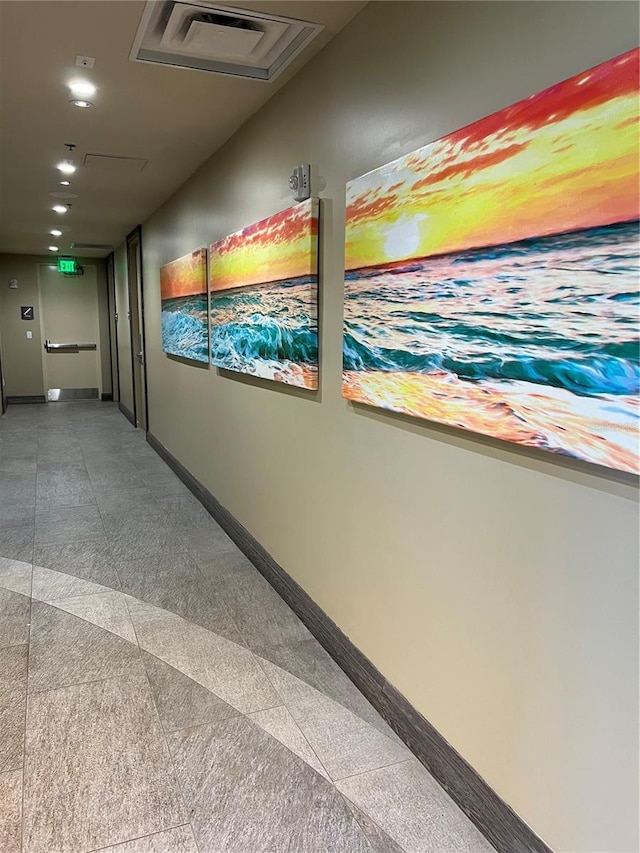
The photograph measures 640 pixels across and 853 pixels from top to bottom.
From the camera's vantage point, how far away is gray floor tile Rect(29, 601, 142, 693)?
258cm

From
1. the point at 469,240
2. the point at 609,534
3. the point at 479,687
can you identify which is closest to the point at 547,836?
the point at 479,687

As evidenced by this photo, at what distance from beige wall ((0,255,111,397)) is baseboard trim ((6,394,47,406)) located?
0.11 feet

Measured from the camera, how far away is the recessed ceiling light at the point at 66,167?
4508 mm

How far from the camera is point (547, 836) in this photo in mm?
1601

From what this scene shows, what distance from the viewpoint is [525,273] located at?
4.96 ft

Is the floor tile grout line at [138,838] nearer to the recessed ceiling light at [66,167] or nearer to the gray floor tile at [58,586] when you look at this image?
the gray floor tile at [58,586]

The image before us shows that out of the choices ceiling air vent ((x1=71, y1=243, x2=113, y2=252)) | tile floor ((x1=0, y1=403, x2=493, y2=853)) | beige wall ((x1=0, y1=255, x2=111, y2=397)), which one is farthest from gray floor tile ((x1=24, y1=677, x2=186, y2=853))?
beige wall ((x1=0, y1=255, x2=111, y2=397))

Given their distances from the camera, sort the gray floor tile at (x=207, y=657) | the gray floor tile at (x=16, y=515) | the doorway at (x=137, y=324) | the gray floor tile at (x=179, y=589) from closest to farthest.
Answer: the gray floor tile at (x=207, y=657) → the gray floor tile at (x=179, y=589) → the gray floor tile at (x=16, y=515) → the doorway at (x=137, y=324)

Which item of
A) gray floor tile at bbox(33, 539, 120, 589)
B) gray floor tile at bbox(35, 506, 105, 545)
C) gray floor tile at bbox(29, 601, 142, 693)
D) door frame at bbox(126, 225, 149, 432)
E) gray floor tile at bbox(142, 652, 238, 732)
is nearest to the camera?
gray floor tile at bbox(142, 652, 238, 732)

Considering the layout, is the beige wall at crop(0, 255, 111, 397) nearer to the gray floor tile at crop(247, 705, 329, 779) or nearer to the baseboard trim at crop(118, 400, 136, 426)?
the baseboard trim at crop(118, 400, 136, 426)

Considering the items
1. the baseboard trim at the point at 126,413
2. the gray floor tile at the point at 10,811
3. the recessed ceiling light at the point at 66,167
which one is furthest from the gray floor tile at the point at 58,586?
the baseboard trim at the point at 126,413

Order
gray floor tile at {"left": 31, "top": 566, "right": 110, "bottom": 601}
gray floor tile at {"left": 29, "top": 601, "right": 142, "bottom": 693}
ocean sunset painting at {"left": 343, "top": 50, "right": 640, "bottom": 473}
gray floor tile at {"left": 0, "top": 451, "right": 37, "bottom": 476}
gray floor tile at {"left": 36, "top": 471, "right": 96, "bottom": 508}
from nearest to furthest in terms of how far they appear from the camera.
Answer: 1. ocean sunset painting at {"left": 343, "top": 50, "right": 640, "bottom": 473}
2. gray floor tile at {"left": 29, "top": 601, "right": 142, "bottom": 693}
3. gray floor tile at {"left": 31, "top": 566, "right": 110, "bottom": 601}
4. gray floor tile at {"left": 36, "top": 471, "right": 96, "bottom": 508}
5. gray floor tile at {"left": 0, "top": 451, "right": 37, "bottom": 476}

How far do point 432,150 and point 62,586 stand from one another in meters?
3.03

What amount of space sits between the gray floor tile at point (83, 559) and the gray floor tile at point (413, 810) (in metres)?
1.99
